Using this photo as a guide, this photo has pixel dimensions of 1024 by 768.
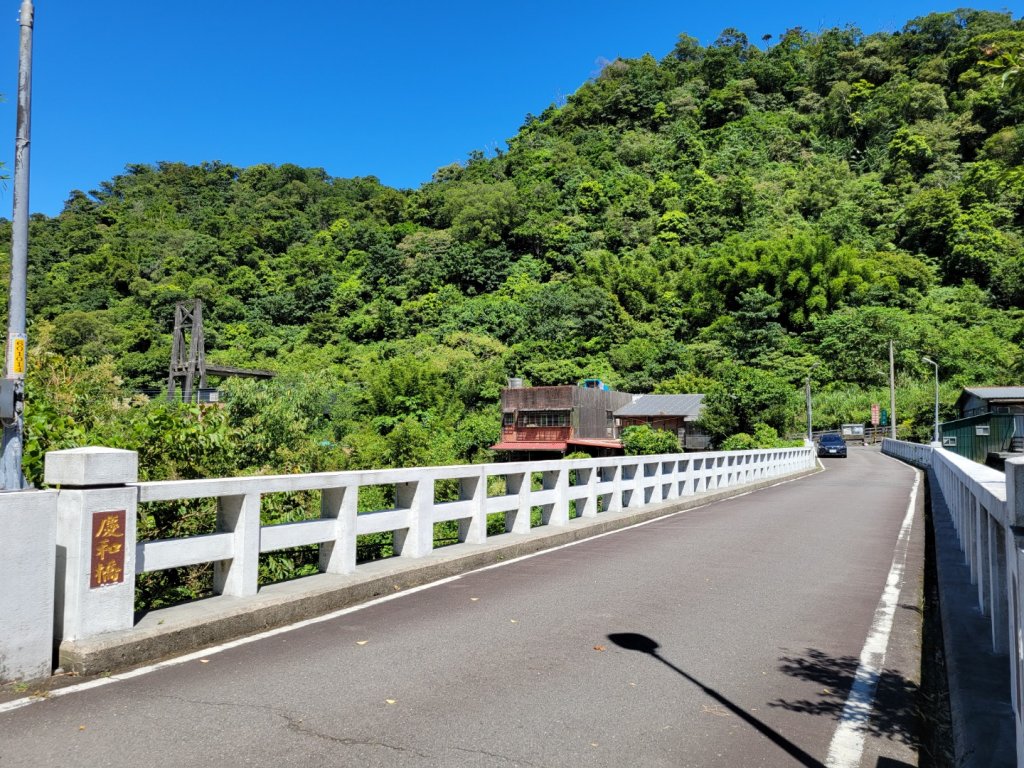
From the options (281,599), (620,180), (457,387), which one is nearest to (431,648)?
(281,599)

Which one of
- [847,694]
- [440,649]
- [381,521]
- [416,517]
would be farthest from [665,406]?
[847,694]

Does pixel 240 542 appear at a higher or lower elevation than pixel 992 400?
lower

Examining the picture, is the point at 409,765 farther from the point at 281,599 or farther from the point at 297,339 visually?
the point at 297,339

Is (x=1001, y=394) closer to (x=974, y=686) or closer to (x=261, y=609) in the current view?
(x=974, y=686)

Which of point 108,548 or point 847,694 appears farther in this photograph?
point 108,548

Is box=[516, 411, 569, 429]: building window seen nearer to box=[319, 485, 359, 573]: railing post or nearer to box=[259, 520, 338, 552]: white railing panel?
box=[319, 485, 359, 573]: railing post

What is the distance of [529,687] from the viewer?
4812mm

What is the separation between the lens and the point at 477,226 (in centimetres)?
10488

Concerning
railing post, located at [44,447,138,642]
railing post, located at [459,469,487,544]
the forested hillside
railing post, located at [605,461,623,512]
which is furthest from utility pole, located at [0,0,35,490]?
the forested hillside

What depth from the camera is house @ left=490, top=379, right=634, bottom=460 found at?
181ft

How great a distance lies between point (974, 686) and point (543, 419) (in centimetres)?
5159

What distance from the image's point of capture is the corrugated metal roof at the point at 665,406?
186 feet

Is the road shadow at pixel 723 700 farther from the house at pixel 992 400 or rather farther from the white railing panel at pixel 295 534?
the house at pixel 992 400

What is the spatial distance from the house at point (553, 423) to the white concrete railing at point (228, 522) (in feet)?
144
